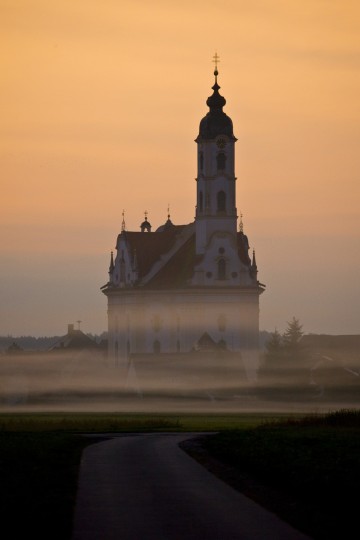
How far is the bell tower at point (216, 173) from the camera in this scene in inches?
6324

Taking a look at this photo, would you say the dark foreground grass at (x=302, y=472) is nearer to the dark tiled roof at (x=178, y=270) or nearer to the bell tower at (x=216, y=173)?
the bell tower at (x=216, y=173)

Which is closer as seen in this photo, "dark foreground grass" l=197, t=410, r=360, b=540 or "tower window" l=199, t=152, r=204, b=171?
"dark foreground grass" l=197, t=410, r=360, b=540

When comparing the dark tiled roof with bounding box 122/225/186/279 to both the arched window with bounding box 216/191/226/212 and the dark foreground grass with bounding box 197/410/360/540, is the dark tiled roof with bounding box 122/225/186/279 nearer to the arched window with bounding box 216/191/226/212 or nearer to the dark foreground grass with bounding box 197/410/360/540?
the arched window with bounding box 216/191/226/212

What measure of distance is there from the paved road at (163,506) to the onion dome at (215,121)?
12133cm

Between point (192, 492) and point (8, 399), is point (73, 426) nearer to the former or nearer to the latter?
point (192, 492)

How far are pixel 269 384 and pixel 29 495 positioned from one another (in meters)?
116

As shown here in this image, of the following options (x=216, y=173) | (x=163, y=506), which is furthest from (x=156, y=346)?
(x=163, y=506)

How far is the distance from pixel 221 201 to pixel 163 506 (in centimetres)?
13385

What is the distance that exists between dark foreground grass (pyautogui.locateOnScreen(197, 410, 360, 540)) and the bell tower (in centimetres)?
11164

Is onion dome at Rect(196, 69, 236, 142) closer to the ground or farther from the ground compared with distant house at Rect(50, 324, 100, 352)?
farther from the ground

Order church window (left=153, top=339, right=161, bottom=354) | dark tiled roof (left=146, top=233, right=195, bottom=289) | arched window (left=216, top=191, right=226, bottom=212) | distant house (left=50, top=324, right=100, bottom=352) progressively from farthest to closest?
distant house (left=50, top=324, right=100, bottom=352) < dark tiled roof (left=146, top=233, right=195, bottom=289) < church window (left=153, top=339, right=161, bottom=354) < arched window (left=216, top=191, right=226, bottom=212)

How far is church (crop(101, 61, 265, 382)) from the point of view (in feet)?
518

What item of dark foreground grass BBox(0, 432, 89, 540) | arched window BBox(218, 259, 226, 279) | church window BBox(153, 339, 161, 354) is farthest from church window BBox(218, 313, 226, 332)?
dark foreground grass BBox(0, 432, 89, 540)

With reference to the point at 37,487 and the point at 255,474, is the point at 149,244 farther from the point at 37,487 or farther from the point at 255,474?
the point at 37,487
